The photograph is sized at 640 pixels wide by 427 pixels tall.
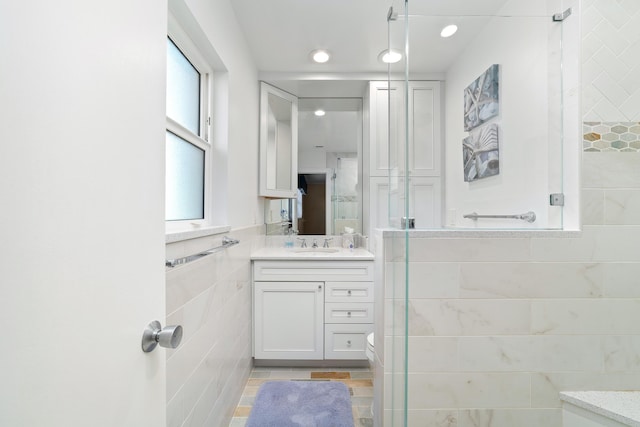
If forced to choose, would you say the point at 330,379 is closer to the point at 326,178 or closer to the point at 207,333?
the point at 207,333

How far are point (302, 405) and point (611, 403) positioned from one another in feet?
4.77

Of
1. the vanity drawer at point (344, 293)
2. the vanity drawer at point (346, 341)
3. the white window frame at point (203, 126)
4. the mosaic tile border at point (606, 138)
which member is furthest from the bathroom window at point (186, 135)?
the mosaic tile border at point (606, 138)

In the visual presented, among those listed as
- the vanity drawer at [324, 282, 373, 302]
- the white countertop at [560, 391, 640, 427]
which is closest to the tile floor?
the vanity drawer at [324, 282, 373, 302]

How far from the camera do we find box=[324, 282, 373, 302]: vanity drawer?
223cm

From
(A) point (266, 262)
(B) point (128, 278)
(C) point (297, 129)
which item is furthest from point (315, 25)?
(B) point (128, 278)

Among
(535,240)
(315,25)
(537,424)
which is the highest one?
(315,25)

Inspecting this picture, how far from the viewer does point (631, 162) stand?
1.18 m

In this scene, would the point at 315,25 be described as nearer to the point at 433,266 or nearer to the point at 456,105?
the point at 456,105

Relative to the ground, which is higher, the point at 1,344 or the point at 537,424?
the point at 1,344

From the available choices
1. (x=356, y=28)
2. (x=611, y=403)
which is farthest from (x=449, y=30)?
(x=611, y=403)

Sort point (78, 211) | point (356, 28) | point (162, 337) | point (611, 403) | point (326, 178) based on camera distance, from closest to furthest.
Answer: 1. point (78, 211)
2. point (162, 337)
3. point (611, 403)
4. point (356, 28)
5. point (326, 178)

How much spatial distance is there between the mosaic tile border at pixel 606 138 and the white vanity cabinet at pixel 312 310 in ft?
4.76

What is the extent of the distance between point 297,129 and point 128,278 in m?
2.47

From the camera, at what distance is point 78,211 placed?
1.40 feet
